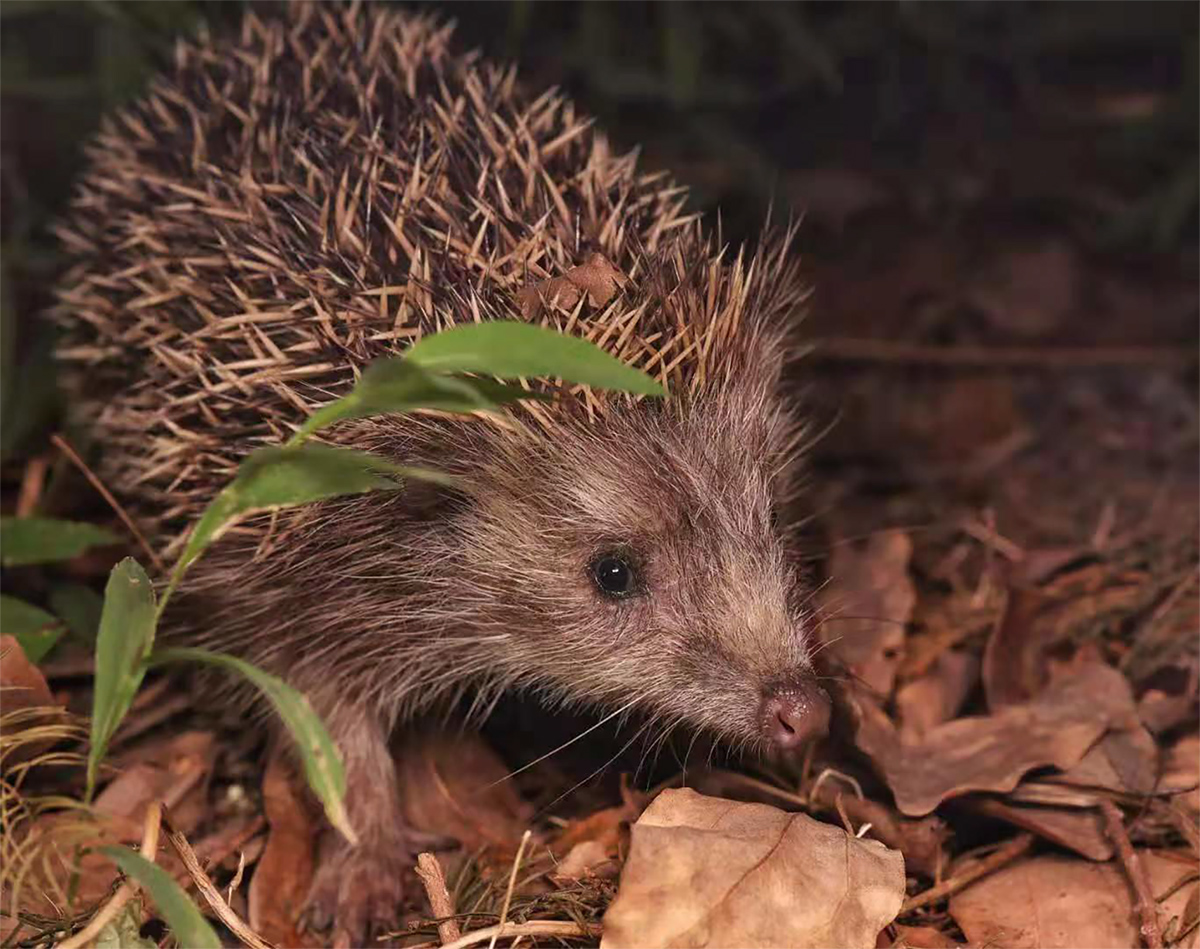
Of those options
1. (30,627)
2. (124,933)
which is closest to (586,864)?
(124,933)

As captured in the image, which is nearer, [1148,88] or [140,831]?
Answer: [140,831]

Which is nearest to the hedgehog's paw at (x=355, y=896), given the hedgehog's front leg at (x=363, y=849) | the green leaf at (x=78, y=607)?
the hedgehog's front leg at (x=363, y=849)

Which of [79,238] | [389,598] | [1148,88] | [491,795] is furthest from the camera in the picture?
[1148,88]

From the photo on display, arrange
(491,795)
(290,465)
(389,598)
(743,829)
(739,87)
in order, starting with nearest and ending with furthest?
(290,465), (743,829), (389,598), (491,795), (739,87)

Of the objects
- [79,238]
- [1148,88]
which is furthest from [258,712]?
[1148,88]

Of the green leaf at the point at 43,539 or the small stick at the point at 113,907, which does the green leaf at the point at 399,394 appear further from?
the green leaf at the point at 43,539

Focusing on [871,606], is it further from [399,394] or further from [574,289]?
[399,394]

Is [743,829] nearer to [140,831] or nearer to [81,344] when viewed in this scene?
[140,831]
